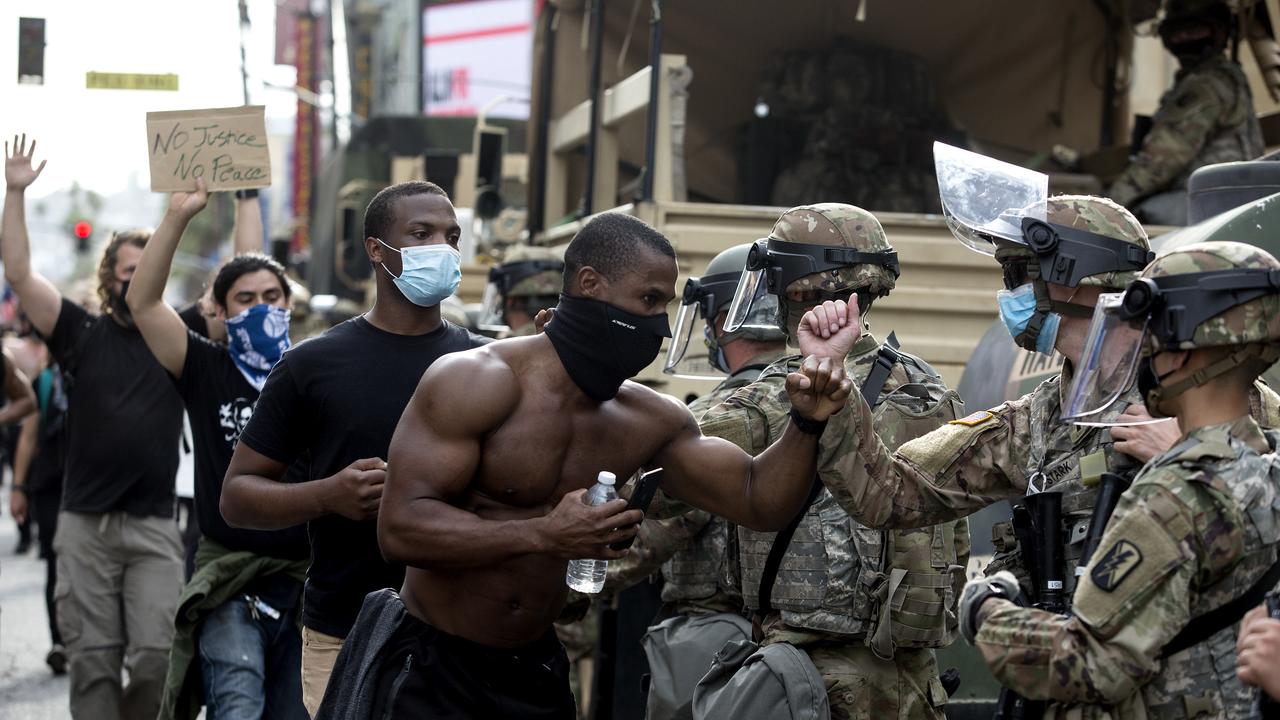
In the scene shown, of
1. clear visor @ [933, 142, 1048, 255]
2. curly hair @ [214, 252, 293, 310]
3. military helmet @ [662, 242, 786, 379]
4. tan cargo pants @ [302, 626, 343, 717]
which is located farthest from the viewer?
curly hair @ [214, 252, 293, 310]

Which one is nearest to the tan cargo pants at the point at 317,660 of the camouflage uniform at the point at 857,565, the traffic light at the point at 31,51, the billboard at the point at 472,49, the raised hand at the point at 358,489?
the raised hand at the point at 358,489

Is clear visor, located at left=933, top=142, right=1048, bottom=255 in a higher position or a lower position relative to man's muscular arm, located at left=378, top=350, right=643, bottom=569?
higher

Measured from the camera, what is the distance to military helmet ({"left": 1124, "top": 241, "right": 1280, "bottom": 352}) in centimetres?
291

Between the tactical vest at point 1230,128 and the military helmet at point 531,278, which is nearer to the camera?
the tactical vest at point 1230,128

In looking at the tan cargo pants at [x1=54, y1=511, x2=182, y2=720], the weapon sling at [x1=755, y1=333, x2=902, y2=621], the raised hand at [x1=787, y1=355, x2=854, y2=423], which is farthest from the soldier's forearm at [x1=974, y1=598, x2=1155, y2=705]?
the tan cargo pants at [x1=54, y1=511, x2=182, y2=720]

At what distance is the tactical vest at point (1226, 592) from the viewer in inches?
113

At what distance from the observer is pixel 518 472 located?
380 cm

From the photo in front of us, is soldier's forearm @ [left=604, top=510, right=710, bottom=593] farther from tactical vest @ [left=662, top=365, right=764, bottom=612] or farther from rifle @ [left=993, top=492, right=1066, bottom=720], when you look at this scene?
rifle @ [left=993, top=492, right=1066, bottom=720]

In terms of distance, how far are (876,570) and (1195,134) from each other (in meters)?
→ 4.55

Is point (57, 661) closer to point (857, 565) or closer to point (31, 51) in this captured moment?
point (31, 51)

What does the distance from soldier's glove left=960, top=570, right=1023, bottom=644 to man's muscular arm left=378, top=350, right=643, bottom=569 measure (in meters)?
0.79

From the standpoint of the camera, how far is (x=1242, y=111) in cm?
796

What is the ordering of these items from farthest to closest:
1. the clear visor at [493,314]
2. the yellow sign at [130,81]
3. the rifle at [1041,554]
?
the clear visor at [493,314]
the yellow sign at [130,81]
the rifle at [1041,554]

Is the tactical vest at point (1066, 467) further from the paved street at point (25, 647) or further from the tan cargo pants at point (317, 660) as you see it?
the paved street at point (25, 647)
